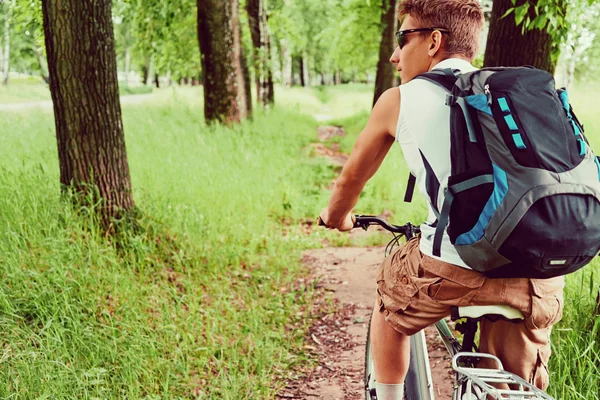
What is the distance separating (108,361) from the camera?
346 cm

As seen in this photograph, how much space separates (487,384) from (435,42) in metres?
1.12

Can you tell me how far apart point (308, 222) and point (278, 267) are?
2.14m

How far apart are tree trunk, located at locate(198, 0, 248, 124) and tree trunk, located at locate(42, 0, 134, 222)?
6.14 metres

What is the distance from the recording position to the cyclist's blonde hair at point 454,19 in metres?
1.92

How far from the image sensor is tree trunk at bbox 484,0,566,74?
548 cm

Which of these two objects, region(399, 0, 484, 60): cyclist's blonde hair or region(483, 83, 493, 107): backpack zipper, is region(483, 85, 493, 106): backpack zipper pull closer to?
region(483, 83, 493, 107): backpack zipper

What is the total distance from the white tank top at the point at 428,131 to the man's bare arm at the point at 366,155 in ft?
0.15

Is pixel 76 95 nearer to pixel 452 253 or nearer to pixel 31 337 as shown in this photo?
pixel 31 337

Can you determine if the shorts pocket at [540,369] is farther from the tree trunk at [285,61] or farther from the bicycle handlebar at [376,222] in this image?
the tree trunk at [285,61]

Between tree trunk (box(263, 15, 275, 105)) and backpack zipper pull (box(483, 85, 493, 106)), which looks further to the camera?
tree trunk (box(263, 15, 275, 105))

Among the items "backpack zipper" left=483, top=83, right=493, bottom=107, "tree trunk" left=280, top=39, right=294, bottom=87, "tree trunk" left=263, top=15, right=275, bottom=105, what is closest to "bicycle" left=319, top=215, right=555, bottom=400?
"backpack zipper" left=483, top=83, right=493, bottom=107

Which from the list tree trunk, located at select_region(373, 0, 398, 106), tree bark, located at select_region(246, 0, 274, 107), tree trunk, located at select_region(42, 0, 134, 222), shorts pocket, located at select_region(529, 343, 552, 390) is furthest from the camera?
tree bark, located at select_region(246, 0, 274, 107)

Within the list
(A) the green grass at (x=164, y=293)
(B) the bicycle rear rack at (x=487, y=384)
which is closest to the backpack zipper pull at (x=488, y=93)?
(B) the bicycle rear rack at (x=487, y=384)

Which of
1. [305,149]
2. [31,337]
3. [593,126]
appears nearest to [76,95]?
[31,337]
